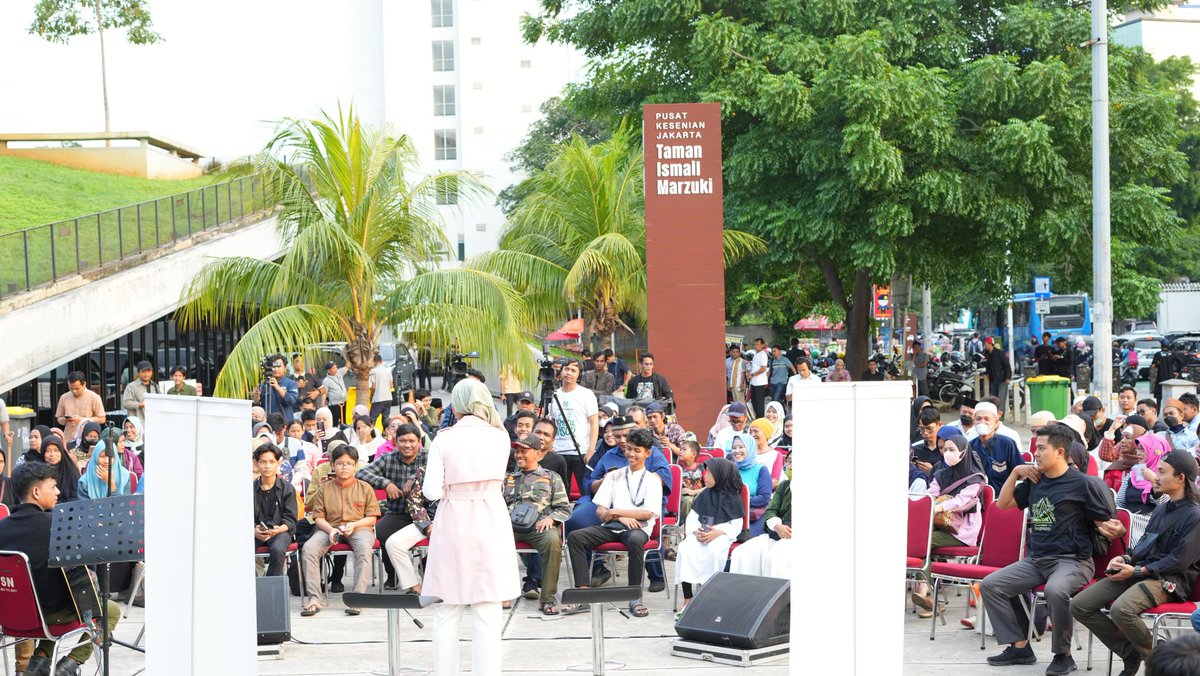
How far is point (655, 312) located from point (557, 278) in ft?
15.0

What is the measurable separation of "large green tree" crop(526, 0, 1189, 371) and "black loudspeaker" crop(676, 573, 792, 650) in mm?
13901

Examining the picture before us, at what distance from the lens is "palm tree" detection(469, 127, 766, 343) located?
2244 centimetres

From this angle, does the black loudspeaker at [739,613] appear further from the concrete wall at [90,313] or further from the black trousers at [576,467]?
the concrete wall at [90,313]

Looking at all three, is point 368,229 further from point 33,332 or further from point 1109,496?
point 1109,496

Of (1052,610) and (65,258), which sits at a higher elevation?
(65,258)

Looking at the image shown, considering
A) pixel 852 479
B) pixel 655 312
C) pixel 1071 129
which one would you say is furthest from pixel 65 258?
pixel 852 479

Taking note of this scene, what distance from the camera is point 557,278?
74.5ft

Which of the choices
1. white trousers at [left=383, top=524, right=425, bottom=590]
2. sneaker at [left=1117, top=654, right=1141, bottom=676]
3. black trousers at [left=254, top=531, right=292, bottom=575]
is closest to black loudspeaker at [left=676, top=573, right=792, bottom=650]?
sneaker at [left=1117, top=654, right=1141, bottom=676]

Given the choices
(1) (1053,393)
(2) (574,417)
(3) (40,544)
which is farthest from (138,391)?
(1) (1053,393)

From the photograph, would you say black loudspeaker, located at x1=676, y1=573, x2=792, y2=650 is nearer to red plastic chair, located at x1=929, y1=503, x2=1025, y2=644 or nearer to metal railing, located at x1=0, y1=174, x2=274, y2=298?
red plastic chair, located at x1=929, y1=503, x2=1025, y2=644

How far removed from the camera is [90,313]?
22.7m

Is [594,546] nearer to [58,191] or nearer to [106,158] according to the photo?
[58,191]

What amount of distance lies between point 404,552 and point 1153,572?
18.7ft

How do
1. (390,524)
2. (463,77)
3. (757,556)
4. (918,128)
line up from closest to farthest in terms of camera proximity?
(757,556) → (390,524) → (918,128) → (463,77)
